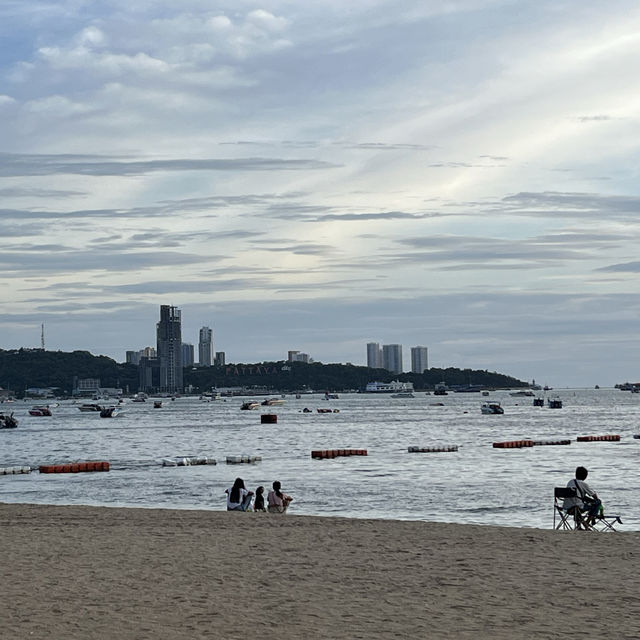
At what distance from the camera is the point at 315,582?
16062 mm

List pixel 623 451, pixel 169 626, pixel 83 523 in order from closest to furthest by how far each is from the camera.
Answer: pixel 169 626 → pixel 83 523 → pixel 623 451

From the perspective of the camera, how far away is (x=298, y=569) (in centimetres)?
1750

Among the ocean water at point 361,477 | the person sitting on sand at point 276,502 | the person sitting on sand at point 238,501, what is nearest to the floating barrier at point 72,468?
the ocean water at point 361,477

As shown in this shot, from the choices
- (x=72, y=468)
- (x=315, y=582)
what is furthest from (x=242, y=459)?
(x=315, y=582)

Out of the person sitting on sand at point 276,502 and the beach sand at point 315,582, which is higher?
the beach sand at point 315,582

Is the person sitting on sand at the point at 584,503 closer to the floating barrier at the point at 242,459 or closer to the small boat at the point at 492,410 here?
the floating barrier at the point at 242,459

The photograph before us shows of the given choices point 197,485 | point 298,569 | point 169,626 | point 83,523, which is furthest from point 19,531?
point 197,485

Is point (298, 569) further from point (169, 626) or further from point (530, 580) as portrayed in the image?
point (169, 626)

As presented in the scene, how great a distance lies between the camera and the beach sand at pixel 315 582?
41.4 feet

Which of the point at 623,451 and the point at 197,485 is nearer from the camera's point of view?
the point at 197,485

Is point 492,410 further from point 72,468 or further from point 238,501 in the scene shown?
point 238,501

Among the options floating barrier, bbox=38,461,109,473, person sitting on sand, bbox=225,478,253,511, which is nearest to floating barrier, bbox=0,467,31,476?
floating barrier, bbox=38,461,109,473

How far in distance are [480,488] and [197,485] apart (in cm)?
1383

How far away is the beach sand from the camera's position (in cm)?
1261
